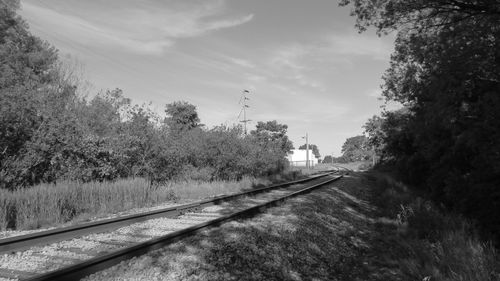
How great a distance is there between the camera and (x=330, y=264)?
24.2 ft

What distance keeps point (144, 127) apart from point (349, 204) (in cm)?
1082

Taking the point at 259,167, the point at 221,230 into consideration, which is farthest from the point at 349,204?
the point at 259,167

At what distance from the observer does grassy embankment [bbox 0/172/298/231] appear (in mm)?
9734

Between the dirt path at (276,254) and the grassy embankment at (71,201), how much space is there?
189 inches

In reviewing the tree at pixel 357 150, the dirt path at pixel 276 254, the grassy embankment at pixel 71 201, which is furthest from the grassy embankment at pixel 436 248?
the tree at pixel 357 150

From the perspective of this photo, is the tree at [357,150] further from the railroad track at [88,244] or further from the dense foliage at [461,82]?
the railroad track at [88,244]

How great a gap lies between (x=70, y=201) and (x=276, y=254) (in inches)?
288

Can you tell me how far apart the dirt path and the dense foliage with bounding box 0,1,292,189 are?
8.19m

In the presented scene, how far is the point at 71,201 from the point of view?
37.6 feet

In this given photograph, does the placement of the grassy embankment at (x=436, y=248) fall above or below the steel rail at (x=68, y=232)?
below

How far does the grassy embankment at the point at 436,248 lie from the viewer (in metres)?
6.25

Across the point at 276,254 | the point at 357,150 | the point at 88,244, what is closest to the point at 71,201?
the point at 88,244

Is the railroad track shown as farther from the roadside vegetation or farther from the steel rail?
the roadside vegetation

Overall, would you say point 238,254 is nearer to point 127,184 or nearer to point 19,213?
point 19,213
